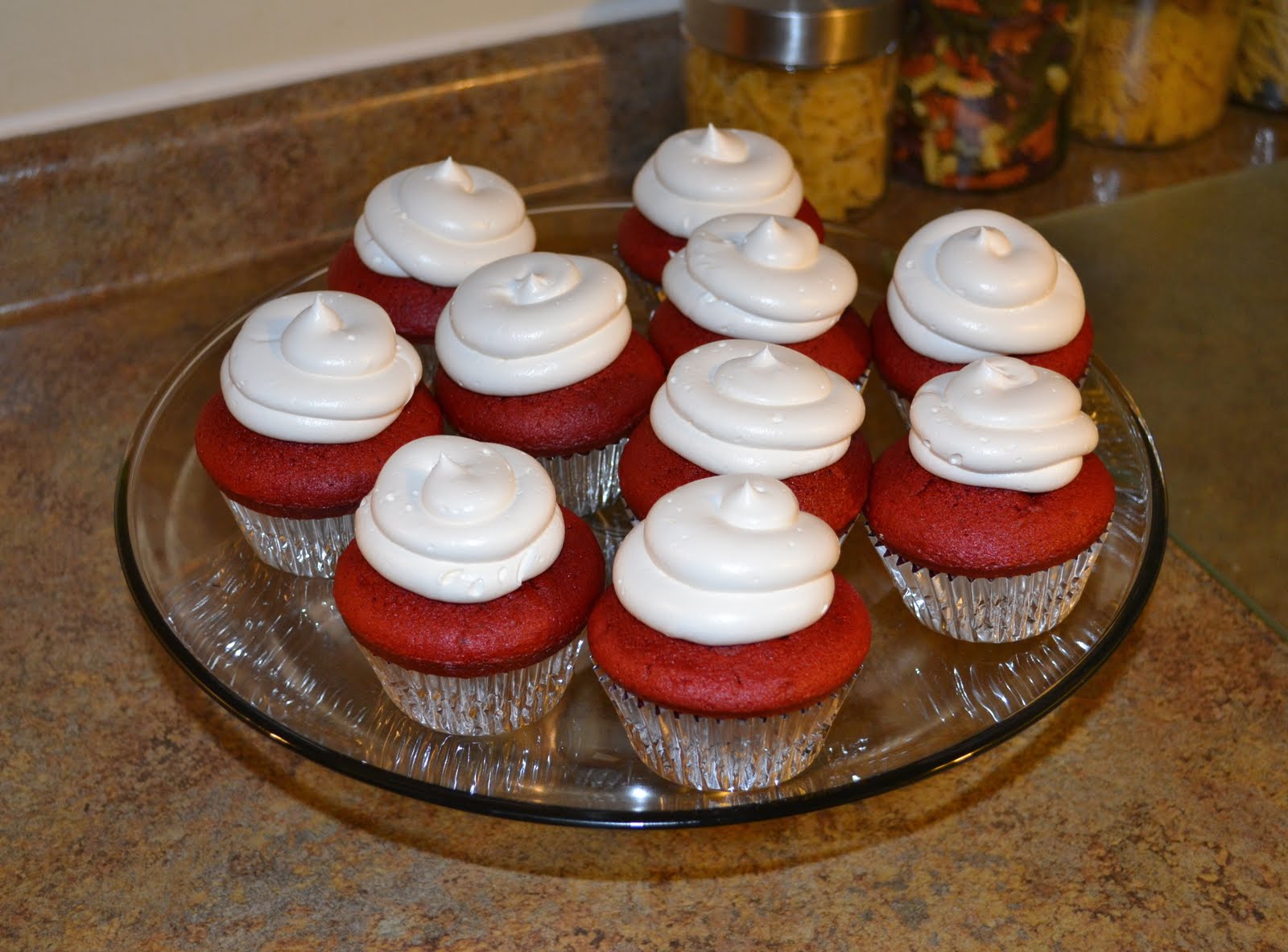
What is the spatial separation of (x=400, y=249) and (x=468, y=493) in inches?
16.9

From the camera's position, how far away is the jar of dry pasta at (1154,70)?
178 cm

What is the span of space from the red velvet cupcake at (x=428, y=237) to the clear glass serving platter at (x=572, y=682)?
0.24 meters

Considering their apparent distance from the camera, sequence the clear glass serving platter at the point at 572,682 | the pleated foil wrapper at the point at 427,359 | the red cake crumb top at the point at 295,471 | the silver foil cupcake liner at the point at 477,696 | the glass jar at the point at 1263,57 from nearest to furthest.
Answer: the clear glass serving platter at the point at 572,682 < the silver foil cupcake liner at the point at 477,696 < the red cake crumb top at the point at 295,471 < the pleated foil wrapper at the point at 427,359 < the glass jar at the point at 1263,57

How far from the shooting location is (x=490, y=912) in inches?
41.5

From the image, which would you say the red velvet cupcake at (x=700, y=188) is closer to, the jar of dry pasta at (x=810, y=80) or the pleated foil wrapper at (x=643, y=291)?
the pleated foil wrapper at (x=643, y=291)

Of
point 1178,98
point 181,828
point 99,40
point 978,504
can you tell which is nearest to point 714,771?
point 978,504

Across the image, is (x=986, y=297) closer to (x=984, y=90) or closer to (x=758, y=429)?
(x=758, y=429)

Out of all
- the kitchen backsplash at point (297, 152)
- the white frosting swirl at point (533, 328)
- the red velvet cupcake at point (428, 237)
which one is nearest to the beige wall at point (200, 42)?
the kitchen backsplash at point (297, 152)

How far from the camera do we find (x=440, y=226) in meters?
1.37

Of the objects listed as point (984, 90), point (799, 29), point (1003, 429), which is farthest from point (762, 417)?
point (984, 90)

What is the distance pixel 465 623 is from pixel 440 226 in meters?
0.48

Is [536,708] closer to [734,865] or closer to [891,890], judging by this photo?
[734,865]

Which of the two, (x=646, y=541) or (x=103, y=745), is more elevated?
(x=646, y=541)

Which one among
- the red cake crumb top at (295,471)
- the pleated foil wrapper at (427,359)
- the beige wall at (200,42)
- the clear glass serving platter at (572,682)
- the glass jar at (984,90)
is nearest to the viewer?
the clear glass serving platter at (572,682)
